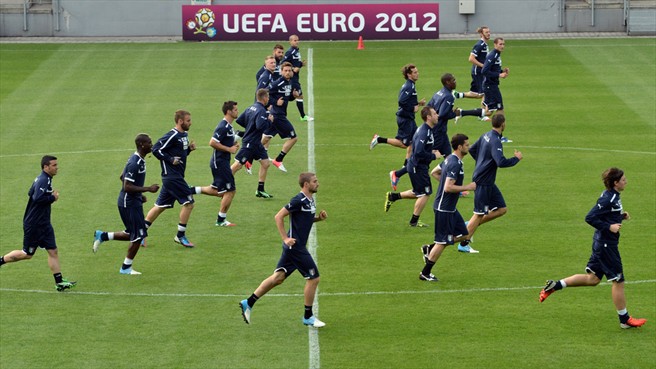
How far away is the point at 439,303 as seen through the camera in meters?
20.5

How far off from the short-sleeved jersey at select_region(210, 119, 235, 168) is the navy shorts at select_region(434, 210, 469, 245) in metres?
5.32

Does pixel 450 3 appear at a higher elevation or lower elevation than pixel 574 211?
higher

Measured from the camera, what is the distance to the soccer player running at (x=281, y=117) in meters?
30.2

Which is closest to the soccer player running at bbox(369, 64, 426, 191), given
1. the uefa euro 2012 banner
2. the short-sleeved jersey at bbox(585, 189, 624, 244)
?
the short-sleeved jersey at bbox(585, 189, 624, 244)

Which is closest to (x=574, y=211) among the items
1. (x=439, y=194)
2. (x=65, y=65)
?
(x=439, y=194)

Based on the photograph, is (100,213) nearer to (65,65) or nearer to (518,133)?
(518,133)

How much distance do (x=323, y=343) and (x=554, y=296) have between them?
4448mm

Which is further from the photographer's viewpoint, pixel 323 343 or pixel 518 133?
pixel 518 133

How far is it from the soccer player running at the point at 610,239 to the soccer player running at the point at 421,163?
595cm

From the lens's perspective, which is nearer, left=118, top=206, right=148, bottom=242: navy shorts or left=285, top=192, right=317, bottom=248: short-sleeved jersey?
left=285, top=192, right=317, bottom=248: short-sleeved jersey

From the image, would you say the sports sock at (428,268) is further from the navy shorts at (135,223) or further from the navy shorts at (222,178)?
the navy shorts at (222,178)

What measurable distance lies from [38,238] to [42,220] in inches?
12.2

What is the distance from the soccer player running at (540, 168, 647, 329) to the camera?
18750mm

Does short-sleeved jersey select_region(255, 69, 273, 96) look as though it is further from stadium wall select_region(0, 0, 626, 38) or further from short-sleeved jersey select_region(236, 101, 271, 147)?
stadium wall select_region(0, 0, 626, 38)
